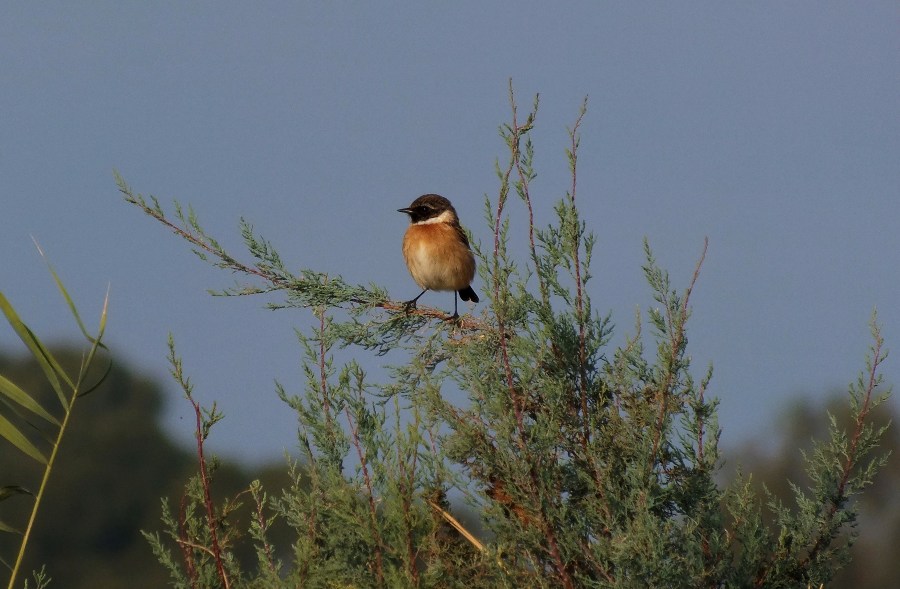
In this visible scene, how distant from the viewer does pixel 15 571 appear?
124 inches

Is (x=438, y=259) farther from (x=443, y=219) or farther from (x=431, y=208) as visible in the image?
(x=431, y=208)

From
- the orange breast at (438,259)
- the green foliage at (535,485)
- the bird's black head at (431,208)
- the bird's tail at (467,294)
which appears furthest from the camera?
the bird's black head at (431,208)

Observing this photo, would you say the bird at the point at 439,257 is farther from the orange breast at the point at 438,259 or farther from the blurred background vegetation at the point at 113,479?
the blurred background vegetation at the point at 113,479

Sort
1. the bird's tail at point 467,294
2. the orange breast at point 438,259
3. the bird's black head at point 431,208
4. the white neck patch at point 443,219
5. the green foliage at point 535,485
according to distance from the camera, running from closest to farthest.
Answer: the green foliage at point 535,485 < the orange breast at point 438,259 < the bird's tail at point 467,294 < the white neck patch at point 443,219 < the bird's black head at point 431,208

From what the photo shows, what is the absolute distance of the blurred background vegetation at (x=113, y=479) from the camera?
55.3 meters

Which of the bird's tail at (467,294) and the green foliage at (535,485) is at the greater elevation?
the bird's tail at (467,294)

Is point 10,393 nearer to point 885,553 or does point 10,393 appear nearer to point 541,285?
point 541,285

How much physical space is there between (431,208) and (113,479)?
193 ft

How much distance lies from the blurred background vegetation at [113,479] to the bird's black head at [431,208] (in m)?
35.6

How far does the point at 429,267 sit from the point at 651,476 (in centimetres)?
501

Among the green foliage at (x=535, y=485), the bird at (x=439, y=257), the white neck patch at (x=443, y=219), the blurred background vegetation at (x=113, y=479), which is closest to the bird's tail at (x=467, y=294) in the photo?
the bird at (x=439, y=257)

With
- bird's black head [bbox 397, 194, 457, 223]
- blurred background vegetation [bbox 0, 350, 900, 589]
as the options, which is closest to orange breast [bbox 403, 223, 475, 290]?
bird's black head [bbox 397, 194, 457, 223]

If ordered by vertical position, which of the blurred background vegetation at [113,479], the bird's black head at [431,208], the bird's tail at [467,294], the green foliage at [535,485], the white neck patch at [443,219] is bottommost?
the green foliage at [535,485]

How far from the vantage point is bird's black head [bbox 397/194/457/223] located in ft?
30.6
